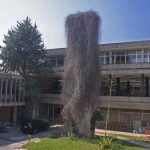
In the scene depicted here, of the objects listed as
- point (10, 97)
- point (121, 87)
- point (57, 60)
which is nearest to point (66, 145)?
point (10, 97)

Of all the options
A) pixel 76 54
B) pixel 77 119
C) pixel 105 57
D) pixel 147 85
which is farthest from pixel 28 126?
pixel 147 85

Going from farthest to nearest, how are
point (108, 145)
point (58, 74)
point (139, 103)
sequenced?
point (58, 74)
point (139, 103)
point (108, 145)

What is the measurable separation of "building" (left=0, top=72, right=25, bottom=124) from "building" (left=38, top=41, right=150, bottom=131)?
4478 mm

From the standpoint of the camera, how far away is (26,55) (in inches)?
1567

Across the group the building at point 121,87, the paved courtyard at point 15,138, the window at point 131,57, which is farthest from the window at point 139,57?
the paved courtyard at point 15,138

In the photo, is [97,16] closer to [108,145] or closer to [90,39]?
[90,39]

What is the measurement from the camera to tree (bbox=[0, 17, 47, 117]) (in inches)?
1540

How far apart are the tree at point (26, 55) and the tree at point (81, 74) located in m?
10.7

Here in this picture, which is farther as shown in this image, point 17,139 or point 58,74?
point 58,74

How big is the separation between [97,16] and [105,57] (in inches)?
529

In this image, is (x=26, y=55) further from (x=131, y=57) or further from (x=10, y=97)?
(x=131, y=57)

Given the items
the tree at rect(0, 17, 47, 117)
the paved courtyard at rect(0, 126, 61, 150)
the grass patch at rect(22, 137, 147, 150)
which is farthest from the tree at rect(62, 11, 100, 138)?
the tree at rect(0, 17, 47, 117)

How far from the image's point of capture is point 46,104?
45188 millimetres

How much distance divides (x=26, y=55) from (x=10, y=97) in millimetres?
5559
